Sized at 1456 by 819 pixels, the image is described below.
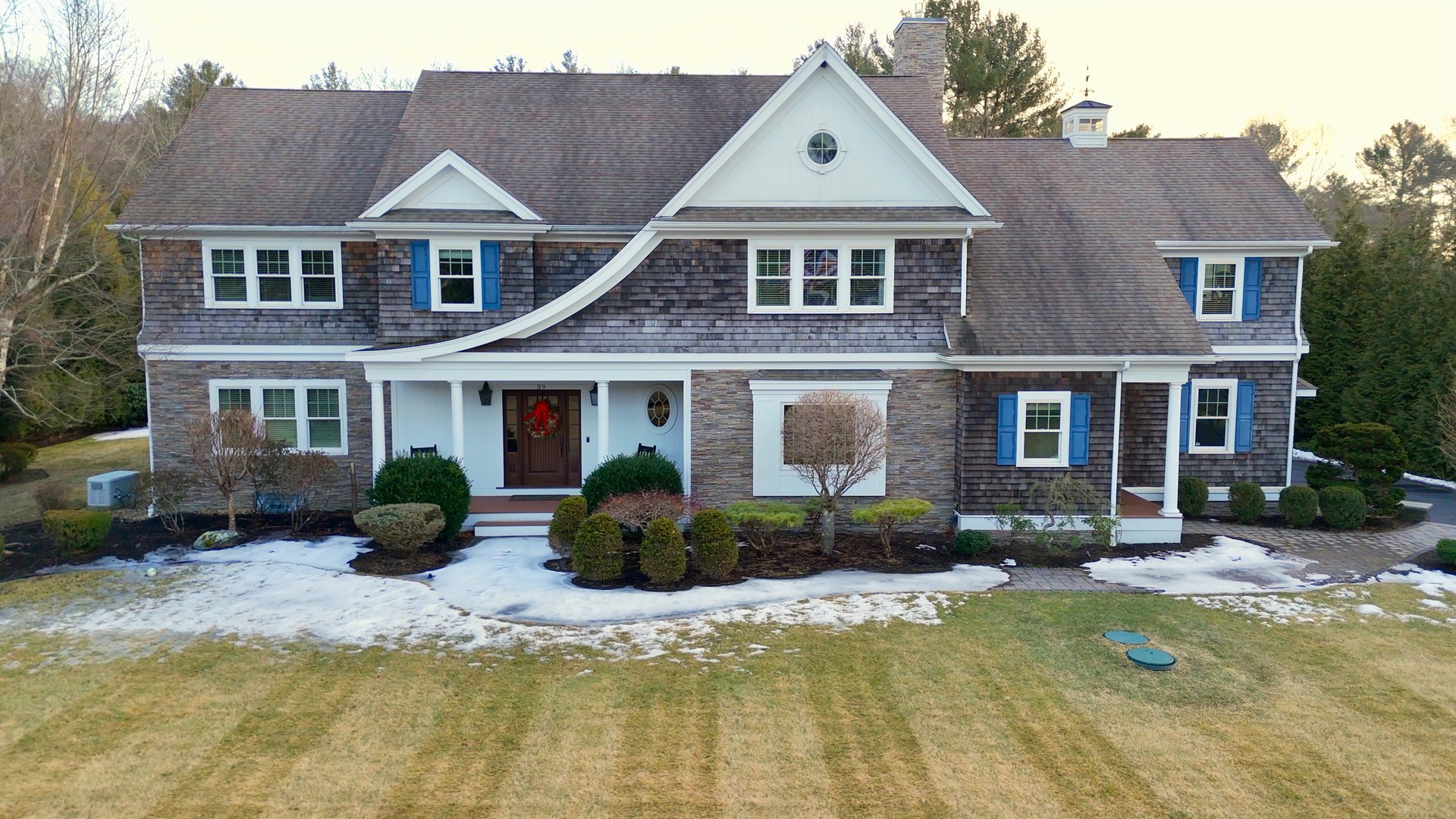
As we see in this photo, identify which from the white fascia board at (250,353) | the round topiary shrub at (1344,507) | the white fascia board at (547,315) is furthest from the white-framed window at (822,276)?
the round topiary shrub at (1344,507)

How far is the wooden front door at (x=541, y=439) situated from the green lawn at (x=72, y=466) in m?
9.46

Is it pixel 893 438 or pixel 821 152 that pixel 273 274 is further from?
pixel 893 438

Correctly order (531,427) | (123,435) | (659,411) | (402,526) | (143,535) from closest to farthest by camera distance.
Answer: (402,526)
(143,535)
(659,411)
(531,427)
(123,435)

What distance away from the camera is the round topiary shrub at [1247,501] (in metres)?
17.8

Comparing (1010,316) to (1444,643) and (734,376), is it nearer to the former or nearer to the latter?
(734,376)

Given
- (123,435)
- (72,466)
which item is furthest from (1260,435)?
(123,435)

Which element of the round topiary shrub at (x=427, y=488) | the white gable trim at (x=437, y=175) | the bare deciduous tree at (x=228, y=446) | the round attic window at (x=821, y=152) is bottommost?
the round topiary shrub at (x=427, y=488)

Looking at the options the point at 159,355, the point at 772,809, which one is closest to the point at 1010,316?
the point at 772,809

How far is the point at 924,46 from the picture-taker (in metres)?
21.2

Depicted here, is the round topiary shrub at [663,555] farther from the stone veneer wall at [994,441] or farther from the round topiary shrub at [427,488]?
the stone veneer wall at [994,441]

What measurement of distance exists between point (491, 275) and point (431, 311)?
4.29 feet

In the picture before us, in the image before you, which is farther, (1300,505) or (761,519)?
(1300,505)

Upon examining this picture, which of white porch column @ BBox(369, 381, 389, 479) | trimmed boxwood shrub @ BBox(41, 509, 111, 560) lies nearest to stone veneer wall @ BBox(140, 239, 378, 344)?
white porch column @ BBox(369, 381, 389, 479)

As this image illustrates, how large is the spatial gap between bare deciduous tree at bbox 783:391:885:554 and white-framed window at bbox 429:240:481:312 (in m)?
6.66
